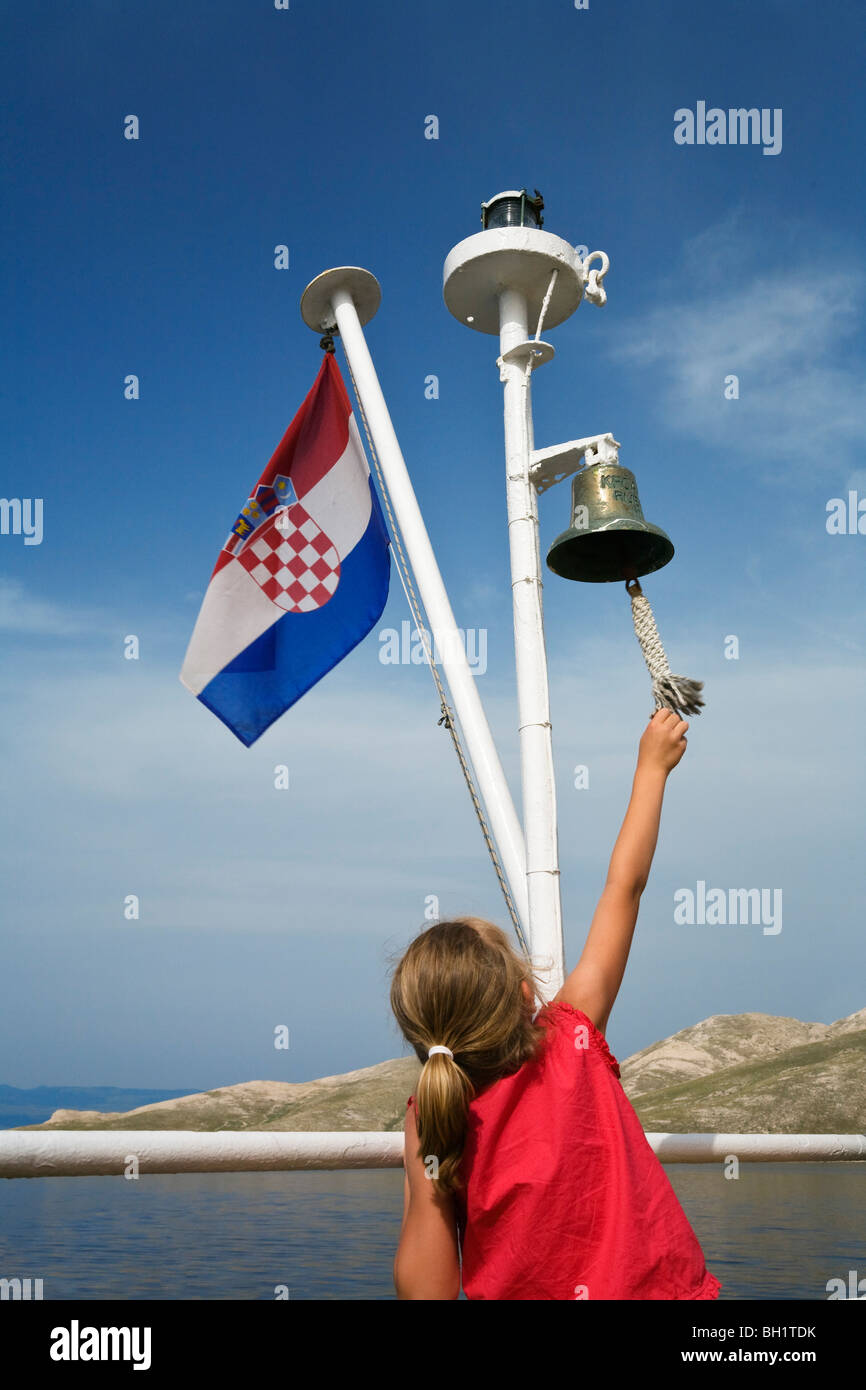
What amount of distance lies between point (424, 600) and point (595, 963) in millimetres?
4342

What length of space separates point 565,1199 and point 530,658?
416 cm

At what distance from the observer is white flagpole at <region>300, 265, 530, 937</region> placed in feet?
18.8

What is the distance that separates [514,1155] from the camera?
79.3 inches

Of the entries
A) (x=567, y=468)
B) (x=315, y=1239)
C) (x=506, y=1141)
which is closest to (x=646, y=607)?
(x=506, y=1141)

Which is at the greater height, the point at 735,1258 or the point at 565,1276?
the point at 565,1276

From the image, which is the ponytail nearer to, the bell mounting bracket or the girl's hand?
the girl's hand

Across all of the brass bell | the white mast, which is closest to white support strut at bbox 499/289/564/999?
the white mast

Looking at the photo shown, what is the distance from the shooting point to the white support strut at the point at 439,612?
225 inches

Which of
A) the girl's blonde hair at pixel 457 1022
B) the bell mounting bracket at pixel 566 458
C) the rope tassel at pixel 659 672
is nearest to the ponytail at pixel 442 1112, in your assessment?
the girl's blonde hair at pixel 457 1022

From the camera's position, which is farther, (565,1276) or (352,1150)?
(352,1150)

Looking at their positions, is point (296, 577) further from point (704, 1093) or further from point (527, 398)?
point (704, 1093)

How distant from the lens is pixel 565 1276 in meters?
1.95
